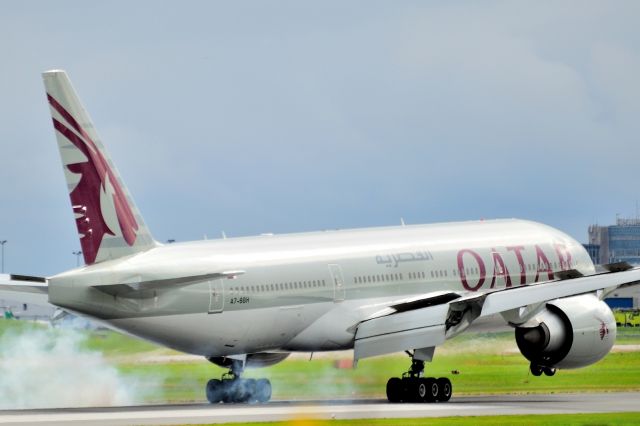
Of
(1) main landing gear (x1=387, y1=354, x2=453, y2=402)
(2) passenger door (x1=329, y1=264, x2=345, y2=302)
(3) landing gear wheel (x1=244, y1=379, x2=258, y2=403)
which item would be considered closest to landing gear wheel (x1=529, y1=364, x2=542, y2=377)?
(1) main landing gear (x1=387, y1=354, x2=453, y2=402)

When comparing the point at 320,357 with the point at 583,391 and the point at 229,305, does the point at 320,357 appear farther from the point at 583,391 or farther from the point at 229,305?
the point at 229,305

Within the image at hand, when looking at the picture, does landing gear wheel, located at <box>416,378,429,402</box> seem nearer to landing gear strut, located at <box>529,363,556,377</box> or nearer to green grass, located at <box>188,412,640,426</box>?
landing gear strut, located at <box>529,363,556,377</box>

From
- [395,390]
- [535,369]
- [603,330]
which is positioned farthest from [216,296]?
[603,330]

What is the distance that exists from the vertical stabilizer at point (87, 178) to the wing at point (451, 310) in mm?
9306

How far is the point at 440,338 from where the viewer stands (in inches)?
2031

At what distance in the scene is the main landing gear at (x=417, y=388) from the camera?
5175 centimetres

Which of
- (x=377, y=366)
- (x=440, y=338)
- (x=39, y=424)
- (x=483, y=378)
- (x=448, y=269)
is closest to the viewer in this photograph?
(x=39, y=424)

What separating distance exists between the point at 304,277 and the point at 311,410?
6.00m

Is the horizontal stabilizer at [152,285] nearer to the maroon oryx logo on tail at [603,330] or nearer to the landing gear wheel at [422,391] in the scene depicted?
the landing gear wheel at [422,391]

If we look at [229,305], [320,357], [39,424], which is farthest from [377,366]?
[39,424]

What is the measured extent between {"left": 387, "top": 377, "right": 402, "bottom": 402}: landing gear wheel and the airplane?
43 mm

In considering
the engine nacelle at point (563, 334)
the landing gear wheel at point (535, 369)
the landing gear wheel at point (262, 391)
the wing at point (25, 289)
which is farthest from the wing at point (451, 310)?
the wing at point (25, 289)

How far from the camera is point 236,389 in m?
54.2

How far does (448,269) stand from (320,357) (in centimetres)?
994
